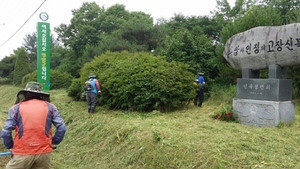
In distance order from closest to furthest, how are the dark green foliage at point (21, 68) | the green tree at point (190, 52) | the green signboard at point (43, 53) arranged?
the green tree at point (190, 52) → the green signboard at point (43, 53) → the dark green foliage at point (21, 68)

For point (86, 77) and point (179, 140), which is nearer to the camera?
point (179, 140)

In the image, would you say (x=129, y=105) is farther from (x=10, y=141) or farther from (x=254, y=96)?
(x=10, y=141)

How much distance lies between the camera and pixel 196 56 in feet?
45.8

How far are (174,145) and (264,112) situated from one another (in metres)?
3.19

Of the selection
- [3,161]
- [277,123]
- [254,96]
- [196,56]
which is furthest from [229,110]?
[196,56]

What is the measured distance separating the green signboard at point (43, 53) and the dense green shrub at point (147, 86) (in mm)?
7679

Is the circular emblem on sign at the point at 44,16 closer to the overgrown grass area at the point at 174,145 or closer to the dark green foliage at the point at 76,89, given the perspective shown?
the dark green foliage at the point at 76,89

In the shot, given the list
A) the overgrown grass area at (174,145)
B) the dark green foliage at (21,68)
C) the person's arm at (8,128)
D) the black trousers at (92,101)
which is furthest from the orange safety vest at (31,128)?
the dark green foliage at (21,68)

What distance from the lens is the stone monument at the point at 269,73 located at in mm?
6918

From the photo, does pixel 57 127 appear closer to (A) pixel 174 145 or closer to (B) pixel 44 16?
(A) pixel 174 145

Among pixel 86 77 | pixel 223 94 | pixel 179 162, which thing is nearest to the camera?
pixel 179 162

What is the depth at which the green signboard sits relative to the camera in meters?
16.3

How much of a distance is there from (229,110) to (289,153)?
10.3 ft

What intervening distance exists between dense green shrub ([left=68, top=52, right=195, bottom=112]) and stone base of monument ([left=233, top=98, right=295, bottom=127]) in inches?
78.5
